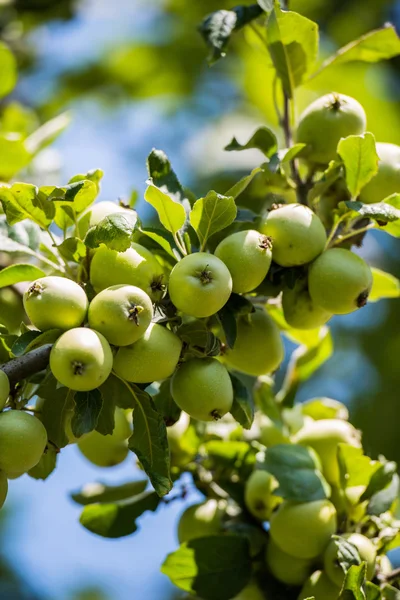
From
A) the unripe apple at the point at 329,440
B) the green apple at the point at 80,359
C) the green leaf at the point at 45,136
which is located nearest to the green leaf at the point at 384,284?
the unripe apple at the point at 329,440

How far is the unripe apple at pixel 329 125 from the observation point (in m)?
1.64

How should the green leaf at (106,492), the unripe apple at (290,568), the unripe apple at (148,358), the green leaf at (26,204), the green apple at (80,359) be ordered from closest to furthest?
the green apple at (80,359), the unripe apple at (148,358), the green leaf at (26,204), the unripe apple at (290,568), the green leaf at (106,492)

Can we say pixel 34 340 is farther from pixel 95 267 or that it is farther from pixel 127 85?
pixel 127 85

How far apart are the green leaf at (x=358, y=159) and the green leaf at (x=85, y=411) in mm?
641

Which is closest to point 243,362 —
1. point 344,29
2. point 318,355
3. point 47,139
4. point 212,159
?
point 318,355

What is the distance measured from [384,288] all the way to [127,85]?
109 inches

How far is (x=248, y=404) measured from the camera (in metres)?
1.48

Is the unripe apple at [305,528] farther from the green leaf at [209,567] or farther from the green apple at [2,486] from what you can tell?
the green apple at [2,486]

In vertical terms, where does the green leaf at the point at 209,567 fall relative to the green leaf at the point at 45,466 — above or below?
below

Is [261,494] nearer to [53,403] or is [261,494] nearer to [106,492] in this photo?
[106,492]

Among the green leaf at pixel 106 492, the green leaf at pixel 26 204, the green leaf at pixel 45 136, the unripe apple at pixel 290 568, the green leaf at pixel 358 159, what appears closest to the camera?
the green leaf at pixel 26 204

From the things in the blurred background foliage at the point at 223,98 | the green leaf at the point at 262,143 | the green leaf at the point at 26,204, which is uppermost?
the green leaf at the point at 26,204

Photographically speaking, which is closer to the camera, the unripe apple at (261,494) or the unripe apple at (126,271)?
the unripe apple at (126,271)

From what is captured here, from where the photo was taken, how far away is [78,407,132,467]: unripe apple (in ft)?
5.53
